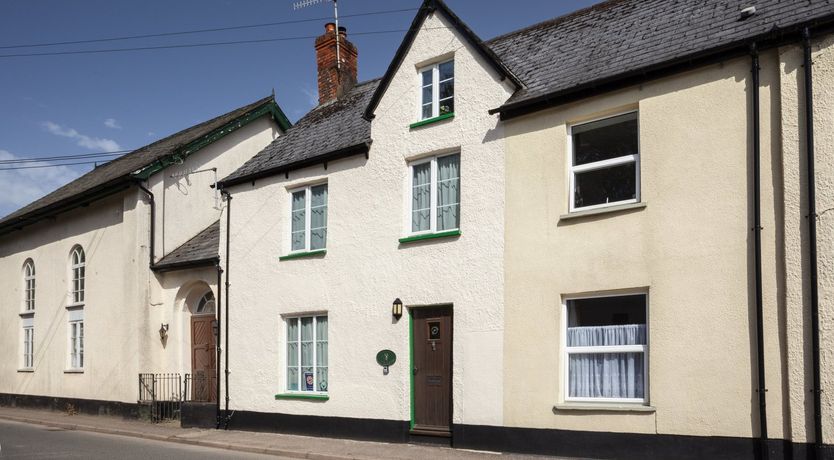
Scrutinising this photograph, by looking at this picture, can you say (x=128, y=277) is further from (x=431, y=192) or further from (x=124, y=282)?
(x=431, y=192)

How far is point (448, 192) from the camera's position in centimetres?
1413

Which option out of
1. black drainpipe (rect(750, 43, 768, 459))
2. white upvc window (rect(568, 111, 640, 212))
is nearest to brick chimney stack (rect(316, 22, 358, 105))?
white upvc window (rect(568, 111, 640, 212))

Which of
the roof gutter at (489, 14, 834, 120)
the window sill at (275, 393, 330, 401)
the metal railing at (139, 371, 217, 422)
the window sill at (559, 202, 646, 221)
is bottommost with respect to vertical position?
the metal railing at (139, 371, 217, 422)

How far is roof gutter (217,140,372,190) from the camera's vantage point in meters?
15.4

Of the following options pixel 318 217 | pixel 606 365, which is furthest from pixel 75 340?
pixel 606 365

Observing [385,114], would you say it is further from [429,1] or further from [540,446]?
[540,446]

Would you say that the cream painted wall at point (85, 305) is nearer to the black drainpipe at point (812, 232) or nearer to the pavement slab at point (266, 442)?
the pavement slab at point (266, 442)

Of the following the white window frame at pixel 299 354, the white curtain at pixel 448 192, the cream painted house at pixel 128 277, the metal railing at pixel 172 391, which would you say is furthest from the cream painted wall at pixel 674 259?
the metal railing at pixel 172 391

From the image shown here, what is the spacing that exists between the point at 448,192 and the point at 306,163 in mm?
3717

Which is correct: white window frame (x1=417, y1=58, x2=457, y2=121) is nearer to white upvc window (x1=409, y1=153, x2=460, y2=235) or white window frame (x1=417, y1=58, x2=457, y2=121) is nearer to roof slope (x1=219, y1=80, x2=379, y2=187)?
white upvc window (x1=409, y1=153, x2=460, y2=235)

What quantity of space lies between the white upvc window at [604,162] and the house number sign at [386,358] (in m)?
4.41

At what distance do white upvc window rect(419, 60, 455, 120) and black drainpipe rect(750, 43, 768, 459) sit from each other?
545 centimetres

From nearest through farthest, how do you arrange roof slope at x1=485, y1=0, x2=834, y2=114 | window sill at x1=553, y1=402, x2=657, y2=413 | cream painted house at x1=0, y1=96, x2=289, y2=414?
roof slope at x1=485, y1=0, x2=834, y2=114, window sill at x1=553, y1=402, x2=657, y2=413, cream painted house at x1=0, y1=96, x2=289, y2=414

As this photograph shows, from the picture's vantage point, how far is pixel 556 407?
11.9m
